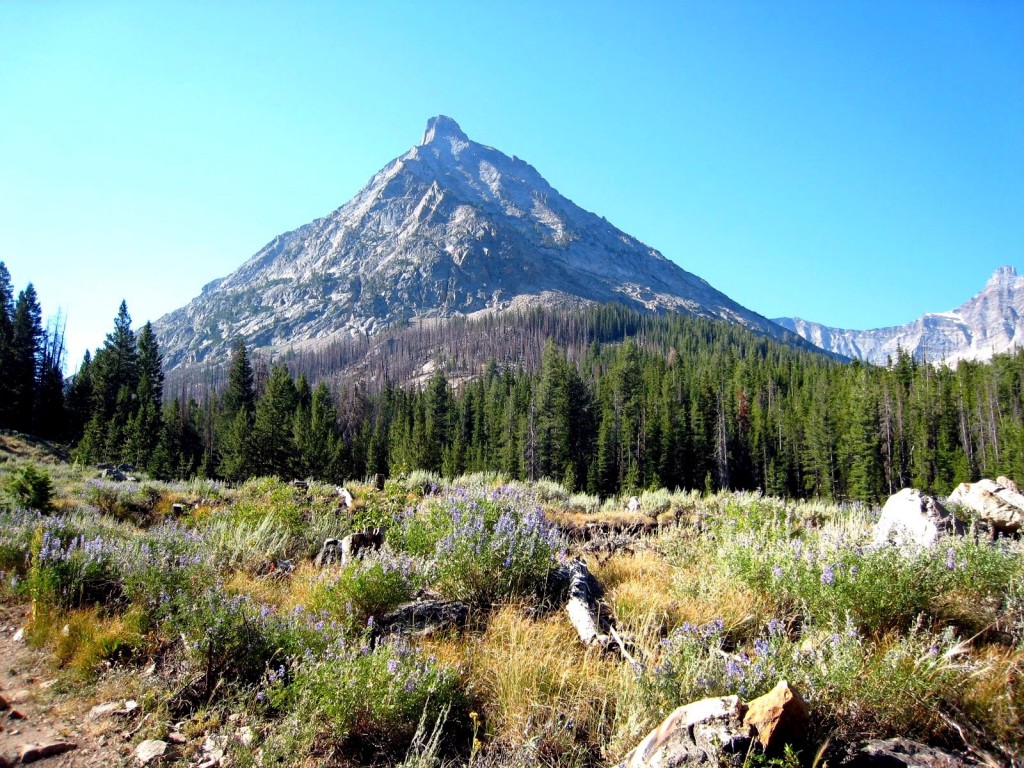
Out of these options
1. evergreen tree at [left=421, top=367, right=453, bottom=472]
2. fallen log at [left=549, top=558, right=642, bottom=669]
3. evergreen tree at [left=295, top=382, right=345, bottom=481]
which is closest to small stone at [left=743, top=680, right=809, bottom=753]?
fallen log at [left=549, top=558, right=642, bottom=669]

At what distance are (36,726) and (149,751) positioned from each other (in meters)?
1.04

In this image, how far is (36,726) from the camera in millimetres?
3482

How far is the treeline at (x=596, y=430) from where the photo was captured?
46.7m

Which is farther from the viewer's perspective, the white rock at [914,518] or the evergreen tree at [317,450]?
the evergreen tree at [317,450]

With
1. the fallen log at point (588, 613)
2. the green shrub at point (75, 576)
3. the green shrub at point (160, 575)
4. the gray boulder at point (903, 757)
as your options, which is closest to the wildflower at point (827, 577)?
the gray boulder at point (903, 757)

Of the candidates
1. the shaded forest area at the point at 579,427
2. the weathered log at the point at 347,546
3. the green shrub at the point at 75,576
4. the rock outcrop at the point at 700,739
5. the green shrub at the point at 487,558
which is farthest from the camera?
the shaded forest area at the point at 579,427

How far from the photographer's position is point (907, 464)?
203 feet

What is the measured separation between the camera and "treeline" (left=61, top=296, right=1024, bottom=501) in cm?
4666

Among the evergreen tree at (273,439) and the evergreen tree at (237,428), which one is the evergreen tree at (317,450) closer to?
the evergreen tree at (273,439)

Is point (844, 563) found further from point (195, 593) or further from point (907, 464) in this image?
point (907, 464)

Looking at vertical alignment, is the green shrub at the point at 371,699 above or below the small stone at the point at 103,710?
above

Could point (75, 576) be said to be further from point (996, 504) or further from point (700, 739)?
point (996, 504)

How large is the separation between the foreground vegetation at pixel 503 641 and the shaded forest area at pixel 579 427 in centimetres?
4127

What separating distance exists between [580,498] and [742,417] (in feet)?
231
